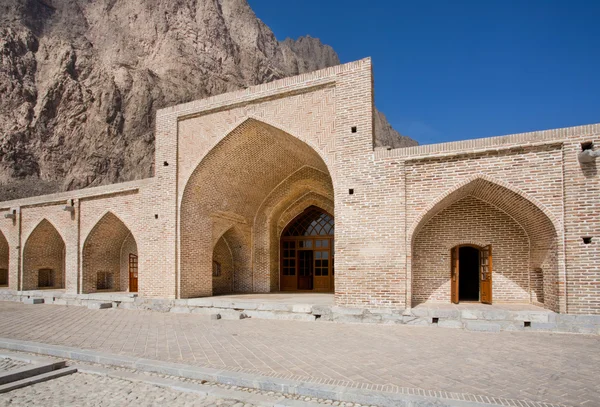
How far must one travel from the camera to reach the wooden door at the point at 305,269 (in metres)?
15.4

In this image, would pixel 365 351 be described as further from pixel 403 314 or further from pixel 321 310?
pixel 321 310

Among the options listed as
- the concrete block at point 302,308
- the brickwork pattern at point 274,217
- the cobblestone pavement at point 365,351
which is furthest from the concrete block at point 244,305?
the brickwork pattern at point 274,217

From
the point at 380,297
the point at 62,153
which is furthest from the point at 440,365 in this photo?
the point at 62,153

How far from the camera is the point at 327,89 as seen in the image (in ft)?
35.1

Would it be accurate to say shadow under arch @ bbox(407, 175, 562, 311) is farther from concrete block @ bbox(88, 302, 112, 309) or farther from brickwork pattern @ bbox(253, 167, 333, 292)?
concrete block @ bbox(88, 302, 112, 309)

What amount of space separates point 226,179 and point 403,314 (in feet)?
22.8

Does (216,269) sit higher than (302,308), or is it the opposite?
(216,269)

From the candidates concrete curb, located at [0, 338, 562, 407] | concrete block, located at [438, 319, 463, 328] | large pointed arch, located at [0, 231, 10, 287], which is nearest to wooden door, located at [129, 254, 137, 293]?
large pointed arch, located at [0, 231, 10, 287]

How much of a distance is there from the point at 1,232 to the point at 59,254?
290 centimetres

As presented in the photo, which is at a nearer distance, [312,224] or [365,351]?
[365,351]

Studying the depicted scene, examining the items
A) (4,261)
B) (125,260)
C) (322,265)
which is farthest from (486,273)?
(4,261)

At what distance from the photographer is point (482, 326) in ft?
28.0

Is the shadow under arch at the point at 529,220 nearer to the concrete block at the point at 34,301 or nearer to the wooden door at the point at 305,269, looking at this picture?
the wooden door at the point at 305,269

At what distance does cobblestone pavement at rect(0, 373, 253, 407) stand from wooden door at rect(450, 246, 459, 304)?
24.2 ft
